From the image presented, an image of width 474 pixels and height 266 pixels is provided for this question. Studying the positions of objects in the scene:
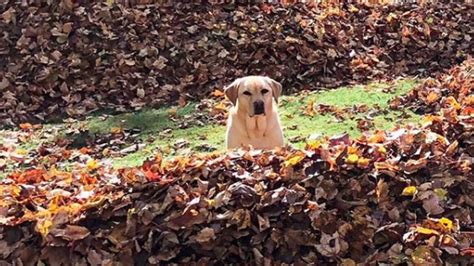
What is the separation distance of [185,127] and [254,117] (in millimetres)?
1863

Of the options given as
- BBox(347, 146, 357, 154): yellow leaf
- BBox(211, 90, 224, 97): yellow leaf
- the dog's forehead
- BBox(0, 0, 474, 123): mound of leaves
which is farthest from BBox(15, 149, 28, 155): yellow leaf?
BBox(347, 146, 357, 154): yellow leaf

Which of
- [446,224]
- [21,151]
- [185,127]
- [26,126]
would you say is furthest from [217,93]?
[446,224]

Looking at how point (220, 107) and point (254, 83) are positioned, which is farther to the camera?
point (220, 107)

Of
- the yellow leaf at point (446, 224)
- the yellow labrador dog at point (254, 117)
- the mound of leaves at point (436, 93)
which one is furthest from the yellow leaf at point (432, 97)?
the yellow leaf at point (446, 224)

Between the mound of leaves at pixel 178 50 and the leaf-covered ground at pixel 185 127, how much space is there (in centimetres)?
64

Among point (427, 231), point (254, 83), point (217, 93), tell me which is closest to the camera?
point (427, 231)

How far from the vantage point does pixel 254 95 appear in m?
5.48

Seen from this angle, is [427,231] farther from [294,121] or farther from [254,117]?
[294,121]

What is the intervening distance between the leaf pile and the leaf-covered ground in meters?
1.94

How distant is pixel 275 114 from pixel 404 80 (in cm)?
345

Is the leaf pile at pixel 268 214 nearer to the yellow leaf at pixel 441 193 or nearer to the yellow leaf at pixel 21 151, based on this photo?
the yellow leaf at pixel 441 193

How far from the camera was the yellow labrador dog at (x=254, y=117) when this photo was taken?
5395 millimetres

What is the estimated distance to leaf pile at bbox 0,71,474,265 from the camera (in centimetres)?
360

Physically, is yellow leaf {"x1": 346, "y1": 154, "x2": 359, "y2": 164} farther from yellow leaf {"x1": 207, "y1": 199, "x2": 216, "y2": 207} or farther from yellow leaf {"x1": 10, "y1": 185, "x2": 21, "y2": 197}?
yellow leaf {"x1": 10, "y1": 185, "x2": 21, "y2": 197}
